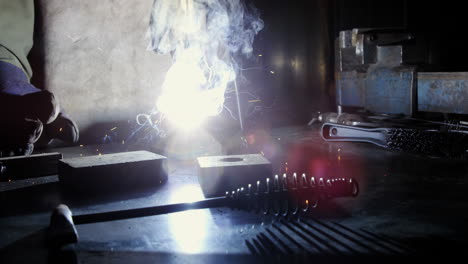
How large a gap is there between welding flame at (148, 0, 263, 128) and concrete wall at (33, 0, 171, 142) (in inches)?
7.3

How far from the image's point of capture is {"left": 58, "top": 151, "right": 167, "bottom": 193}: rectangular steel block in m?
3.39

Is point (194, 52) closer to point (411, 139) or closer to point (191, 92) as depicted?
point (191, 92)

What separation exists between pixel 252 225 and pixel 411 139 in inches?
105

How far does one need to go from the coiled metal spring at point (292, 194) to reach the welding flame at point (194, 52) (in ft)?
9.52

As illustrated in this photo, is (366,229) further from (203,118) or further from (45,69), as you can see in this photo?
(45,69)

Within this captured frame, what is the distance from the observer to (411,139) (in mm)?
4488

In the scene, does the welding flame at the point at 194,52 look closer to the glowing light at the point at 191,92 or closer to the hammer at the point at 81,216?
the glowing light at the point at 191,92

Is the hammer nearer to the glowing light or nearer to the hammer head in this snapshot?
the hammer head

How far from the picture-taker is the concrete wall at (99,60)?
568cm

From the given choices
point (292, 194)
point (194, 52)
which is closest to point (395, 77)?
point (194, 52)

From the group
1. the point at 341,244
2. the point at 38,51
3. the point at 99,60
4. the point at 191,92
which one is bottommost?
the point at 341,244

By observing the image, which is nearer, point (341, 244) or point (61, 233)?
point (61, 233)

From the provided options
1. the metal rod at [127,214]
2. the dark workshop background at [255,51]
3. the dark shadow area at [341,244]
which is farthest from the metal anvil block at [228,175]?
the dark workshop background at [255,51]

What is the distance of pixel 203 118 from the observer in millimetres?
5715
